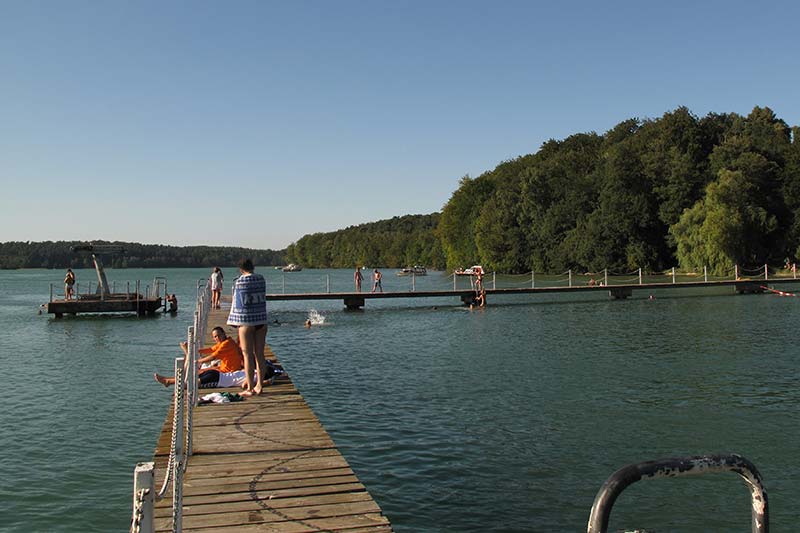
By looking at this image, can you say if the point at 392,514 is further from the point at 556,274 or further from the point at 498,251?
the point at 498,251

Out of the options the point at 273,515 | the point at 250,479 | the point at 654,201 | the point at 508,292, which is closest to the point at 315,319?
the point at 508,292

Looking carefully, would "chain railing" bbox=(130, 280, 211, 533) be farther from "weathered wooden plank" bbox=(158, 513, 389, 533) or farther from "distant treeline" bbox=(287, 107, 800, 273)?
"distant treeline" bbox=(287, 107, 800, 273)

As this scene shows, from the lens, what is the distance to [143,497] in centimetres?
329

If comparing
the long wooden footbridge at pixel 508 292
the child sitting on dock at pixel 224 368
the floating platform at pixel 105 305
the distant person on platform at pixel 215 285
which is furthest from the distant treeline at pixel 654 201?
the child sitting on dock at pixel 224 368

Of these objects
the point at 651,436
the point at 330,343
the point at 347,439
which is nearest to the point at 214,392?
the point at 347,439

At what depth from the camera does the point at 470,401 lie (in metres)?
14.3

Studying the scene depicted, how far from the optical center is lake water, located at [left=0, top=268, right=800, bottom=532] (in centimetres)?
852

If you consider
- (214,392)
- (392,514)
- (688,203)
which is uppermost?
(688,203)

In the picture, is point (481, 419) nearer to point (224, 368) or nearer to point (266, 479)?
point (224, 368)

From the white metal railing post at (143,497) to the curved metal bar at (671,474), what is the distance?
6.63 ft

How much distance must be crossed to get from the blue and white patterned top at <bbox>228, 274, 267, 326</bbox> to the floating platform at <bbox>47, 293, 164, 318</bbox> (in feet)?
108

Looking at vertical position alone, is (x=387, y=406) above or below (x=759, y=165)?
below

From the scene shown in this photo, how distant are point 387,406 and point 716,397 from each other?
6.87 m

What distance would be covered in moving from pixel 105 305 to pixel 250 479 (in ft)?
118
